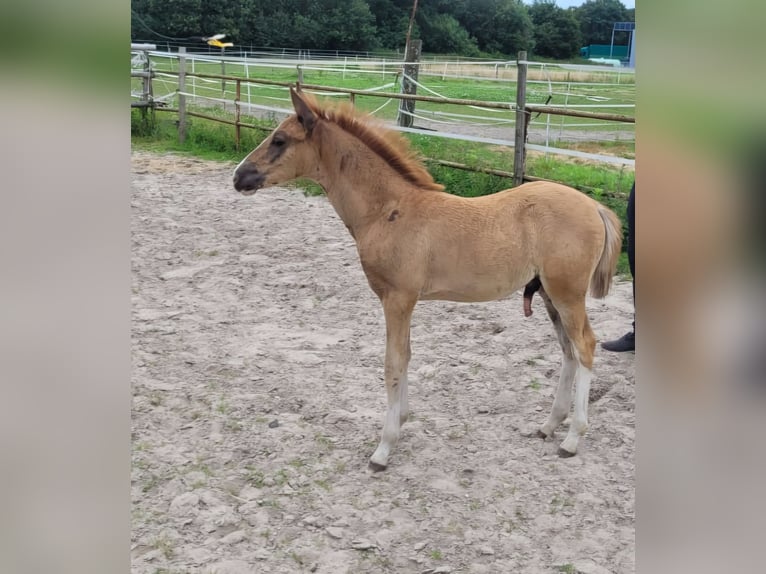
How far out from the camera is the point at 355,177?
303 cm

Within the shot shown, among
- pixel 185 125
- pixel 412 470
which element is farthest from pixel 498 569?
pixel 185 125

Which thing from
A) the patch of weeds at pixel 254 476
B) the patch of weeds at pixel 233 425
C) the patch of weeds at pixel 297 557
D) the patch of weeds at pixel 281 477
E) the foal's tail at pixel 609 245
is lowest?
the patch of weeds at pixel 297 557

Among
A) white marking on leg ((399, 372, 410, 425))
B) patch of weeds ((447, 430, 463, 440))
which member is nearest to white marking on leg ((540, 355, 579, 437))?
patch of weeds ((447, 430, 463, 440))

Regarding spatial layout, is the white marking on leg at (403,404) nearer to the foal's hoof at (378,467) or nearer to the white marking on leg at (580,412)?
the foal's hoof at (378,467)

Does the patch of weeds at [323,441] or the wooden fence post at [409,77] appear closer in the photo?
the patch of weeds at [323,441]

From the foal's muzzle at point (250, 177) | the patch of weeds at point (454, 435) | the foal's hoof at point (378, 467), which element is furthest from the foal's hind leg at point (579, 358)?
the foal's muzzle at point (250, 177)

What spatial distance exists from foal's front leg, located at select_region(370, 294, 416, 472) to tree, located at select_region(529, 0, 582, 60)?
1443 inches

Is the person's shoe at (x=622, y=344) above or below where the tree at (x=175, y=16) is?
below

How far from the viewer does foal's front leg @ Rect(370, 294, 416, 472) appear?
2904mm

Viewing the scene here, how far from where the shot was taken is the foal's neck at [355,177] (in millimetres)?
3010

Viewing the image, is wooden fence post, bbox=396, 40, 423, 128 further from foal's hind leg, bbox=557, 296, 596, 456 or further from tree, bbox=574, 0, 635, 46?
tree, bbox=574, 0, 635, 46

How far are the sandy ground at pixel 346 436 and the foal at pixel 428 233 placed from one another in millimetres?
238
